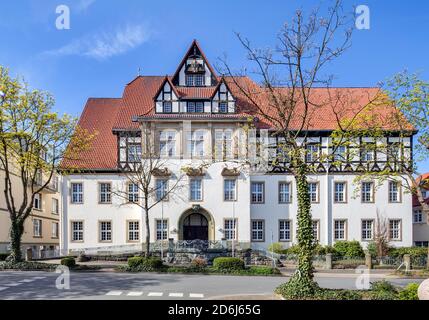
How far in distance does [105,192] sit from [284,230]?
15.6 meters

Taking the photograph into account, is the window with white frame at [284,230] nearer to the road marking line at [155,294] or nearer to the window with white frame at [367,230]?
the window with white frame at [367,230]

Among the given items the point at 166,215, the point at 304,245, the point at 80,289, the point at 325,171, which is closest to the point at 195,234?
the point at 166,215

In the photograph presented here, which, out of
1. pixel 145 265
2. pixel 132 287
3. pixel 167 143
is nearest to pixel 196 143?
pixel 167 143

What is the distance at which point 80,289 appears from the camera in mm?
18531

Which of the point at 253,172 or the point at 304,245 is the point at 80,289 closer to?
the point at 304,245

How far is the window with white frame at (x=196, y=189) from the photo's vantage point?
39.2 metres

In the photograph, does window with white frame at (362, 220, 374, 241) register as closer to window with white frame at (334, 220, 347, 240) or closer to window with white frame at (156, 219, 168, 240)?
window with white frame at (334, 220, 347, 240)

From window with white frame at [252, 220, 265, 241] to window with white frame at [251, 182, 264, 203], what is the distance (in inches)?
70.7

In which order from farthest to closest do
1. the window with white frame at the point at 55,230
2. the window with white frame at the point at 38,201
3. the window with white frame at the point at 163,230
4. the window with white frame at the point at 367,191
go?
the window with white frame at the point at 55,230 → the window with white frame at the point at 38,201 → the window with white frame at the point at 367,191 → the window with white frame at the point at 163,230

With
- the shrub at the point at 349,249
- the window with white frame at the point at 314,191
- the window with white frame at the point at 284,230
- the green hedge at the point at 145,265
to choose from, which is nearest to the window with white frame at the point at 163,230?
the window with white frame at the point at 284,230

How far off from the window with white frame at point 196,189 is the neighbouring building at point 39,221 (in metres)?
14.3

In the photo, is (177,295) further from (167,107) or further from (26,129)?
(167,107)

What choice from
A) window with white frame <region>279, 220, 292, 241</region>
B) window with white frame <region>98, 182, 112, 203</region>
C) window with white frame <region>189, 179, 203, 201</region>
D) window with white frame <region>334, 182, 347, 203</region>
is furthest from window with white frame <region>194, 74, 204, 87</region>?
window with white frame <region>334, 182, 347, 203</region>

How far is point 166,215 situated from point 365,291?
970 inches
